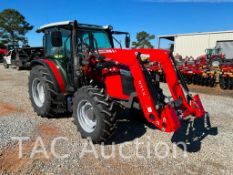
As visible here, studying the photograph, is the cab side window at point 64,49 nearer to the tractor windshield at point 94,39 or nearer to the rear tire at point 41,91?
the tractor windshield at point 94,39

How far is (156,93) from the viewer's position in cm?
463

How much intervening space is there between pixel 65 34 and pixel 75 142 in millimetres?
2374

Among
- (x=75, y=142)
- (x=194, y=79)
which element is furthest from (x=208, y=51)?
(x=75, y=142)

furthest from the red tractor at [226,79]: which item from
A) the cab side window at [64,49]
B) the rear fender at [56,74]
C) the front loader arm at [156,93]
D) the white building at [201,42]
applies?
the white building at [201,42]

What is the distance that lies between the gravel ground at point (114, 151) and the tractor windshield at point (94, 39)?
173 centimetres

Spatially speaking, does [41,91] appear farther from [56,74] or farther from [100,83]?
[100,83]

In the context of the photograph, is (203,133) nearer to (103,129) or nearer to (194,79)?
(103,129)

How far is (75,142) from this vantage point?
498 centimetres

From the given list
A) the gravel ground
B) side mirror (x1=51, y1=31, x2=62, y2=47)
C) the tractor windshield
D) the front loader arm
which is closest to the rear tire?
the gravel ground

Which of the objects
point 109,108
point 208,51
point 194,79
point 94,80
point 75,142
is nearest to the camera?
point 109,108

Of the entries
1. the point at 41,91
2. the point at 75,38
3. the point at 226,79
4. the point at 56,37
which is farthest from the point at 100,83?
the point at 226,79

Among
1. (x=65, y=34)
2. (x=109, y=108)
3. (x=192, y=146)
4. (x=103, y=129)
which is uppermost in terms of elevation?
(x=65, y=34)

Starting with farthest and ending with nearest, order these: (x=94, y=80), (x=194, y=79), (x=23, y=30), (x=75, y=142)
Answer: (x=23, y=30)
(x=194, y=79)
(x=94, y=80)
(x=75, y=142)

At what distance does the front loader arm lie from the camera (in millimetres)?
4262
